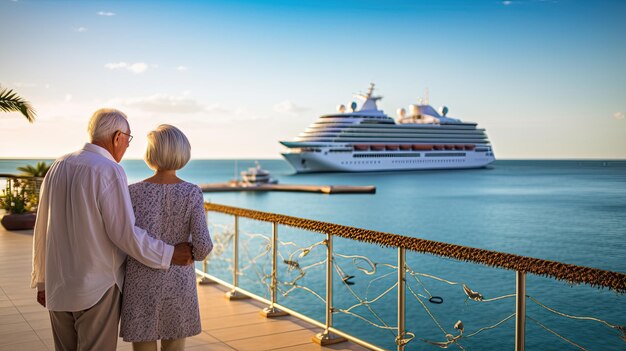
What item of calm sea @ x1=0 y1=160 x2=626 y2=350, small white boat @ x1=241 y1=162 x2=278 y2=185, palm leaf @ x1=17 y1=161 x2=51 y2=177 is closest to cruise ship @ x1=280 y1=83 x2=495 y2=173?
calm sea @ x1=0 y1=160 x2=626 y2=350

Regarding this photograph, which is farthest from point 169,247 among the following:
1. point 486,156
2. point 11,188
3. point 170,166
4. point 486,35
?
point 486,35

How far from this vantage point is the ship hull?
212 feet

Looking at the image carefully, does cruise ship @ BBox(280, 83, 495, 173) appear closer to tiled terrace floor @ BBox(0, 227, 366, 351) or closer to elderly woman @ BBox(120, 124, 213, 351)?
tiled terrace floor @ BBox(0, 227, 366, 351)

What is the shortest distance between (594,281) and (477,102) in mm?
104944

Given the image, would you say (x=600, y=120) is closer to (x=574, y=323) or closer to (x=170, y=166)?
(x=574, y=323)

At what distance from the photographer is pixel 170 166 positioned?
2.04 m

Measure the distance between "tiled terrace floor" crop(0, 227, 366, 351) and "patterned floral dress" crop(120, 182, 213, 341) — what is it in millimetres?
1628

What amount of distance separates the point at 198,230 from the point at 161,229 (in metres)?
0.14

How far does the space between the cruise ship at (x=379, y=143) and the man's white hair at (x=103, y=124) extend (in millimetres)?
61728

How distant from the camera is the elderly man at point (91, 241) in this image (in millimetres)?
1883

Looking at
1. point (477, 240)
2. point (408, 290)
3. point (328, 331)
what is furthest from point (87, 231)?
point (477, 240)

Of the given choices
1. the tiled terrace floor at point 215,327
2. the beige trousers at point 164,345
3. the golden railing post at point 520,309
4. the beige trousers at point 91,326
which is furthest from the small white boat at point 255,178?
the beige trousers at point 91,326

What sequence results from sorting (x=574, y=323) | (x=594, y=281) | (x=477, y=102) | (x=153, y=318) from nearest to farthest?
1. (x=153, y=318)
2. (x=594, y=281)
3. (x=574, y=323)
4. (x=477, y=102)

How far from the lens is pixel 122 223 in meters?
1.89
